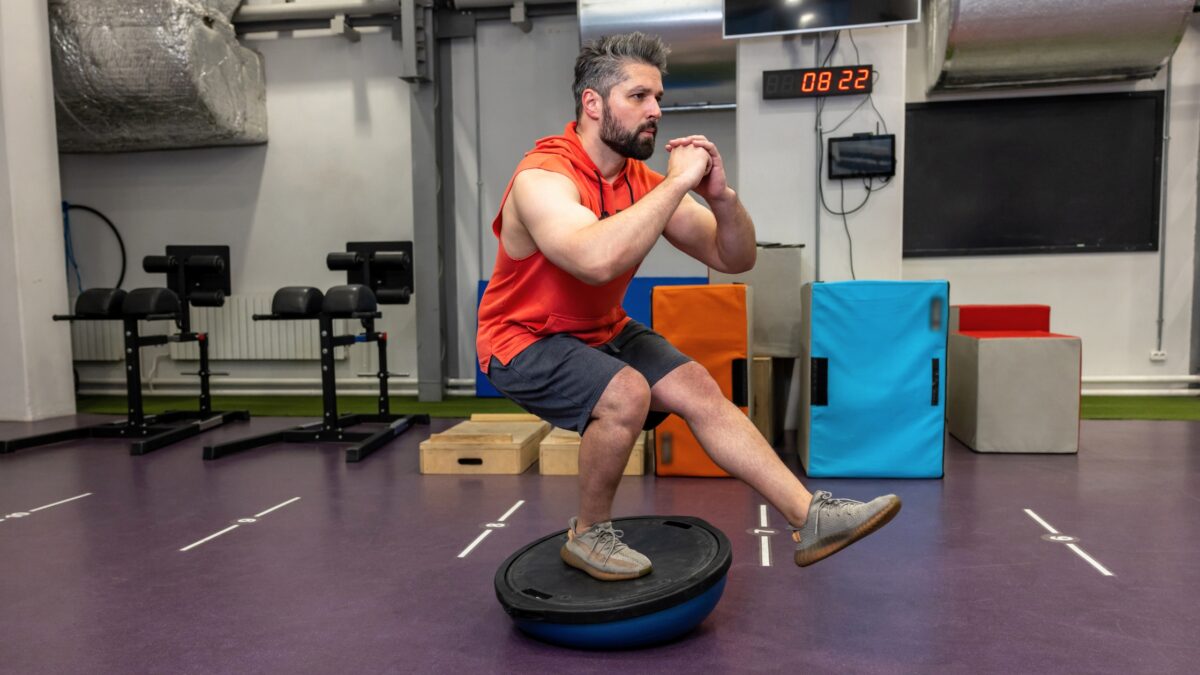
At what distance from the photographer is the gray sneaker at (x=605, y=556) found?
2.11 metres

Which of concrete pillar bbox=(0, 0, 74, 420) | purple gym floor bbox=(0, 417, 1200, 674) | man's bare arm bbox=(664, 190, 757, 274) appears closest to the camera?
purple gym floor bbox=(0, 417, 1200, 674)

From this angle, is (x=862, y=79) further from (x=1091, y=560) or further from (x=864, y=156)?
(x=1091, y=560)

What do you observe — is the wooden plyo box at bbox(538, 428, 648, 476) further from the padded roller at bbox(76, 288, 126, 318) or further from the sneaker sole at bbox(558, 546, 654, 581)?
the padded roller at bbox(76, 288, 126, 318)

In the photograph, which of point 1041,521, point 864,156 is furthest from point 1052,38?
point 1041,521

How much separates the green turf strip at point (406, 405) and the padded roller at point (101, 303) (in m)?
1.38

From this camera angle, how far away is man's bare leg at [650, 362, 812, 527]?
1898 mm

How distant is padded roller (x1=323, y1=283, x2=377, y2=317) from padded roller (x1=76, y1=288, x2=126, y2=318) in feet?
4.47

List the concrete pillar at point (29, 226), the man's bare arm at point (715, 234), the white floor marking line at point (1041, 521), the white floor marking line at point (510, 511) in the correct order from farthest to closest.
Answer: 1. the concrete pillar at point (29, 226)
2. the white floor marking line at point (510, 511)
3. the white floor marking line at point (1041, 521)
4. the man's bare arm at point (715, 234)

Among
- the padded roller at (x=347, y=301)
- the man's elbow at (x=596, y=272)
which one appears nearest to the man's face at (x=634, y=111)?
the man's elbow at (x=596, y=272)

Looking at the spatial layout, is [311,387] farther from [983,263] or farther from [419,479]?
[983,263]

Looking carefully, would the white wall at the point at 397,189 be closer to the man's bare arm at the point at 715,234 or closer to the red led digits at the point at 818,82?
the red led digits at the point at 818,82

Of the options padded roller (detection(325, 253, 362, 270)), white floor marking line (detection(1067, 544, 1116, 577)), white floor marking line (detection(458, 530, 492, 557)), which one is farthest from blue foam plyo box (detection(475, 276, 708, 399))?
white floor marking line (detection(1067, 544, 1116, 577))

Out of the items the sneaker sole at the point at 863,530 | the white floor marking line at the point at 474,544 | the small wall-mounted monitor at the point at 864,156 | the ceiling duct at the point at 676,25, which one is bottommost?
the white floor marking line at the point at 474,544

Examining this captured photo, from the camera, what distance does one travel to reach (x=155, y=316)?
4922 mm
